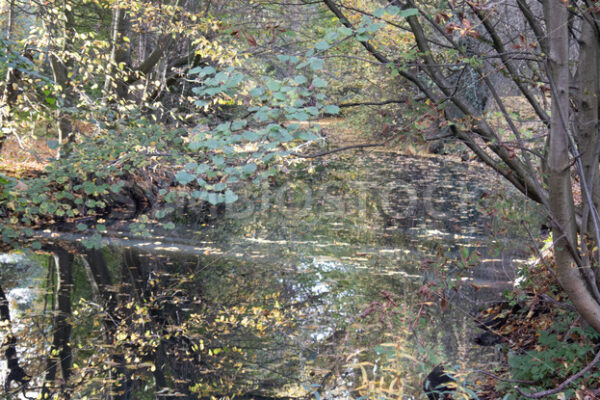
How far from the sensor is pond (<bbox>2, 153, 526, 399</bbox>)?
452 centimetres

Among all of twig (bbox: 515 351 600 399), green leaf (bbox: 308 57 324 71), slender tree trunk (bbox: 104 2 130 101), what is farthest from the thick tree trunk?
slender tree trunk (bbox: 104 2 130 101)

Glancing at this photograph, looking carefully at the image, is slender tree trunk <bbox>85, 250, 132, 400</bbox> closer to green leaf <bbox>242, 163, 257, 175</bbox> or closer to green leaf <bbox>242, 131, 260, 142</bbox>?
green leaf <bbox>242, 163, 257, 175</bbox>

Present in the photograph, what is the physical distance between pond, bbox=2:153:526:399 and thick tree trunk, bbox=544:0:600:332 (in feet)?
2.41

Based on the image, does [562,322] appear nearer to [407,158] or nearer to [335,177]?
[335,177]

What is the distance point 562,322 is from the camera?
3.92 metres

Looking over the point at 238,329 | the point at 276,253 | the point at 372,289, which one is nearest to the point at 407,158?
the point at 276,253

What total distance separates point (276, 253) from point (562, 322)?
Answer: 5138 mm

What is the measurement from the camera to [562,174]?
2.95 meters

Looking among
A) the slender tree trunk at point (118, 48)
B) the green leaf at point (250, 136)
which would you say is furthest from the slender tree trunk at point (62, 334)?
the slender tree trunk at point (118, 48)

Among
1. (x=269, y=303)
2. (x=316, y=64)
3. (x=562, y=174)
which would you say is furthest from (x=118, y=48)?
(x=562, y=174)

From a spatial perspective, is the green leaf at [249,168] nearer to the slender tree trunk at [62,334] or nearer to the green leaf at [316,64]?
the green leaf at [316,64]

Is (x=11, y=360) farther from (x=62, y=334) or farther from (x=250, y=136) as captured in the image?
(x=250, y=136)

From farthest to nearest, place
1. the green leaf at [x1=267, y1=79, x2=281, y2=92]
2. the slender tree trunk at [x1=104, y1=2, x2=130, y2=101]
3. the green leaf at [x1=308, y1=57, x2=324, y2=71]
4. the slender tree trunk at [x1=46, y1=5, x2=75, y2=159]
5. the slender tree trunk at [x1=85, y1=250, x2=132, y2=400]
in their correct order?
the slender tree trunk at [x1=104, y1=2, x2=130, y2=101], the slender tree trunk at [x1=46, y1=5, x2=75, y2=159], the slender tree trunk at [x1=85, y1=250, x2=132, y2=400], the green leaf at [x1=267, y1=79, x2=281, y2=92], the green leaf at [x1=308, y1=57, x2=324, y2=71]

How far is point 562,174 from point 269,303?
4.18 m
